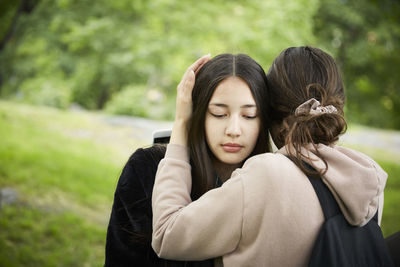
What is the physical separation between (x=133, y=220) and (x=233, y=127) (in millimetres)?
551

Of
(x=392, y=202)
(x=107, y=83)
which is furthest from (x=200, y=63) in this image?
(x=107, y=83)

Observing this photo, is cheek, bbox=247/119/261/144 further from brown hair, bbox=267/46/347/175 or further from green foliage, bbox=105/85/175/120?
green foliage, bbox=105/85/175/120

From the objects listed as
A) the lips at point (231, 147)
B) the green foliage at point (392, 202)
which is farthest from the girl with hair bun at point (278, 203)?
the green foliage at point (392, 202)

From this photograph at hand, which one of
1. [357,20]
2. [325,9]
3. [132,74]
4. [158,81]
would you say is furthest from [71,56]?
[357,20]

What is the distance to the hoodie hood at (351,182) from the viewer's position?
1.16 metres

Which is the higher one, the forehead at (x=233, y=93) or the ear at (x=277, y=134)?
the forehead at (x=233, y=93)

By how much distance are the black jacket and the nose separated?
37 centimetres

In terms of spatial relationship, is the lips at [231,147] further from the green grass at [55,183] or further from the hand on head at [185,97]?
the green grass at [55,183]

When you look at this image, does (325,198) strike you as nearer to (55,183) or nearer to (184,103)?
(184,103)

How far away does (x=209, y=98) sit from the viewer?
61.0 inches

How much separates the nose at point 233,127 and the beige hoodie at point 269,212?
0.86 ft

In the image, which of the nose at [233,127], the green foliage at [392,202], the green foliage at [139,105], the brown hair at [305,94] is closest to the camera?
the brown hair at [305,94]

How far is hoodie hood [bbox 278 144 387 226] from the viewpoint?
116cm

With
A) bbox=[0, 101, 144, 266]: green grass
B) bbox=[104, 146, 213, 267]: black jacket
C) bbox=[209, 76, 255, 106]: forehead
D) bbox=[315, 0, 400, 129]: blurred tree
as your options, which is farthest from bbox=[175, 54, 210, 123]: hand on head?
bbox=[315, 0, 400, 129]: blurred tree
